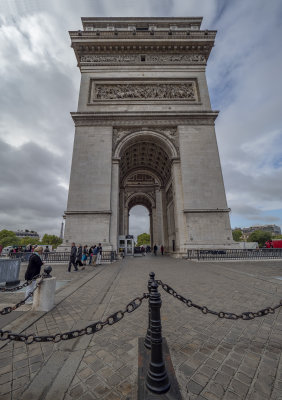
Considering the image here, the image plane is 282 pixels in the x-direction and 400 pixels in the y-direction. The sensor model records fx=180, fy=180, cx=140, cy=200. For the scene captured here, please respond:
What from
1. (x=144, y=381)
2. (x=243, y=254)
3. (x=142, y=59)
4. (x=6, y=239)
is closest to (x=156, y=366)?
(x=144, y=381)

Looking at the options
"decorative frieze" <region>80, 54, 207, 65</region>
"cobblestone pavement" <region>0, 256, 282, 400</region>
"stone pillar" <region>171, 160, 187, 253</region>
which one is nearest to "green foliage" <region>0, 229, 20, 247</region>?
"decorative frieze" <region>80, 54, 207, 65</region>

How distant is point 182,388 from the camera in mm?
1713

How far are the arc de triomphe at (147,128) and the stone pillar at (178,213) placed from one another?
3.5 inches

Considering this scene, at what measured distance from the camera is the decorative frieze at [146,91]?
65.7 ft

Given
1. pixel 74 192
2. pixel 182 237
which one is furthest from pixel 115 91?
pixel 182 237

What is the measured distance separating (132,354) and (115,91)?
2322 centimetres

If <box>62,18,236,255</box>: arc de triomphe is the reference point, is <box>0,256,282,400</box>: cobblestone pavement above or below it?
below

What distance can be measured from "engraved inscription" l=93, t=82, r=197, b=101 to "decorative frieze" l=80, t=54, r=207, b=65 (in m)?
3.21

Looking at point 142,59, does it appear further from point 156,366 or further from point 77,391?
point 77,391

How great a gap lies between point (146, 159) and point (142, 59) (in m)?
11.8

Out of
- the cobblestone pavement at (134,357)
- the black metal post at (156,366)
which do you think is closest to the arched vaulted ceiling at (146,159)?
the cobblestone pavement at (134,357)

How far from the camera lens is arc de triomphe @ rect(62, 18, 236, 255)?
52.5 ft

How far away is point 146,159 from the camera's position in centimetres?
2425

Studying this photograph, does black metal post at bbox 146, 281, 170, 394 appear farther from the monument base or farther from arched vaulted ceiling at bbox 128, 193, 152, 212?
arched vaulted ceiling at bbox 128, 193, 152, 212
